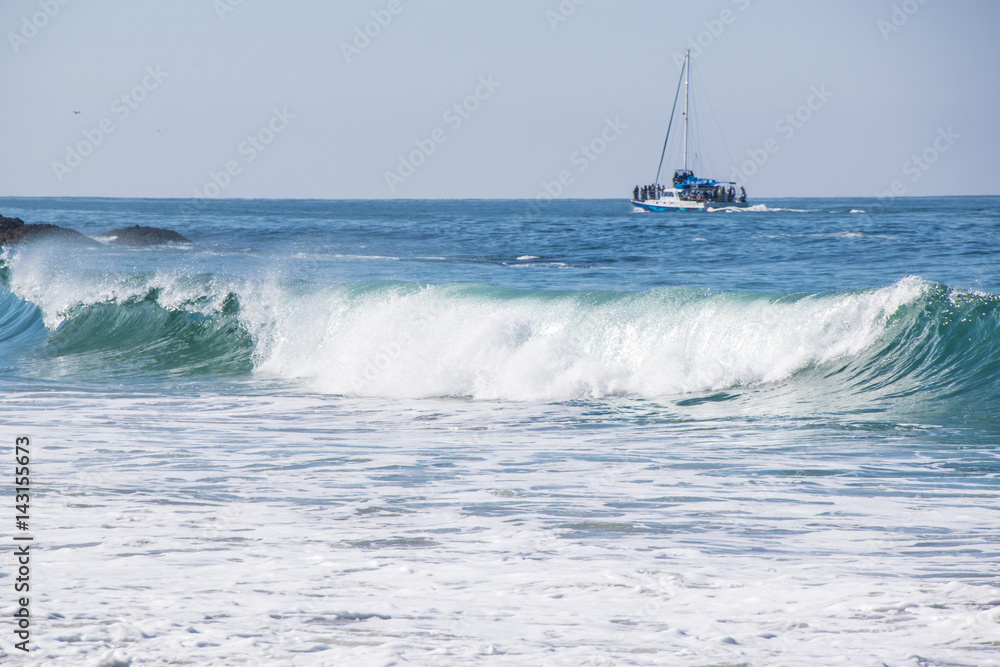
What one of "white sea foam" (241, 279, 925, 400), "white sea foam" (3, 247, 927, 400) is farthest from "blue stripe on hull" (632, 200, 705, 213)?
"white sea foam" (241, 279, 925, 400)

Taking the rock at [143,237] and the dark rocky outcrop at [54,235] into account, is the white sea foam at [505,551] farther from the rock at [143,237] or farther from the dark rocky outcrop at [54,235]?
the rock at [143,237]

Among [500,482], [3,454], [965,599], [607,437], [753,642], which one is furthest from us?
[607,437]

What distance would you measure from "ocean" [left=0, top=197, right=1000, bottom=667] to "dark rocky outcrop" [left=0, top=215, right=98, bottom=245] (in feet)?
65.6

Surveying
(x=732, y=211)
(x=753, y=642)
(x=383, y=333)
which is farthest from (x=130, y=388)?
(x=732, y=211)

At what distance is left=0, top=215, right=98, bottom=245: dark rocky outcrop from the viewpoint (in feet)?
120

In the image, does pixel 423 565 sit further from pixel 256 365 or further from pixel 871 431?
pixel 256 365

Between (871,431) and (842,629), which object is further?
(871,431)

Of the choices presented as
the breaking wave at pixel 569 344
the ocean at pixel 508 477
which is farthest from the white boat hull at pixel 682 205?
the breaking wave at pixel 569 344

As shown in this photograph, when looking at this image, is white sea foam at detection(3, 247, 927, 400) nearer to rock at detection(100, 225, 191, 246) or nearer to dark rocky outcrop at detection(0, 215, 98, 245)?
dark rocky outcrop at detection(0, 215, 98, 245)

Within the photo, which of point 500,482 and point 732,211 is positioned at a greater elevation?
point 732,211

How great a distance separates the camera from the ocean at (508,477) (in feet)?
13.4

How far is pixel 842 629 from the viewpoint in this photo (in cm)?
404

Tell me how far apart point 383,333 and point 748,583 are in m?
10.4

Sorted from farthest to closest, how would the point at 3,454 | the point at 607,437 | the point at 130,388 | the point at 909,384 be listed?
the point at 130,388, the point at 909,384, the point at 607,437, the point at 3,454
